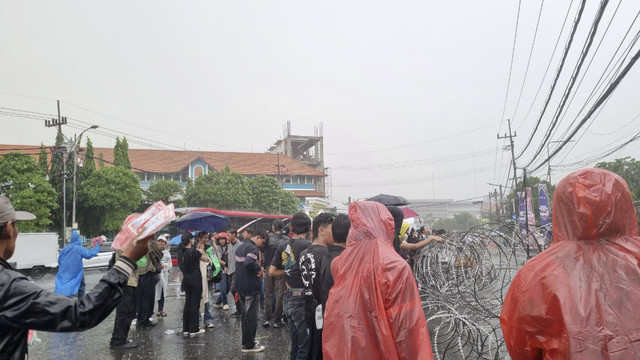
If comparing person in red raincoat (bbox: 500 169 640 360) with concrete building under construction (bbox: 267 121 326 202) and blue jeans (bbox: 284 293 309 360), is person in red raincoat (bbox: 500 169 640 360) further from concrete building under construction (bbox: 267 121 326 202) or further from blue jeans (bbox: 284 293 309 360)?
concrete building under construction (bbox: 267 121 326 202)

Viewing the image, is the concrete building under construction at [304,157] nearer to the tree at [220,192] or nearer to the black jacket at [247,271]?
the tree at [220,192]

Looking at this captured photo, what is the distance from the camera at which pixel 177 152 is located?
248ft

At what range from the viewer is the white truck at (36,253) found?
2089 centimetres

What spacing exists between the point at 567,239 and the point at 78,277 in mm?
9303

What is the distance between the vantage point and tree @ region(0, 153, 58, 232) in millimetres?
27047

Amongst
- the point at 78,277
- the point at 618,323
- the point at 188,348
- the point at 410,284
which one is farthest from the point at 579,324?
the point at 78,277

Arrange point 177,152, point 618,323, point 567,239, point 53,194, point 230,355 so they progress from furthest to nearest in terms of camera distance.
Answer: point 177,152 < point 53,194 < point 230,355 < point 567,239 < point 618,323

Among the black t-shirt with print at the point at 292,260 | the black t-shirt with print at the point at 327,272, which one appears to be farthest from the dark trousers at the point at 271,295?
the black t-shirt with print at the point at 327,272

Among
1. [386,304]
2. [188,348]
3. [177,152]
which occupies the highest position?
[177,152]

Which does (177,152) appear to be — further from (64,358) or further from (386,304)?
(386,304)

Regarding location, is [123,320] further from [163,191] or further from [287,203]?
[287,203]

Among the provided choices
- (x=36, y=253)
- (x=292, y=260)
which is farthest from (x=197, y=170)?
(x=292, y=260)

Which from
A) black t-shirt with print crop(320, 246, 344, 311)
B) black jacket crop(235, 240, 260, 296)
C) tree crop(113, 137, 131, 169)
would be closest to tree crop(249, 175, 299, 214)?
tree crop(113, 137, 131, 169)

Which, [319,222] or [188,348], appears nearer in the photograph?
[319,222]
